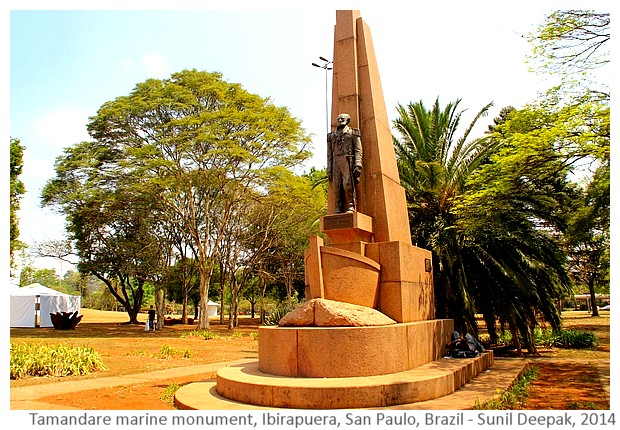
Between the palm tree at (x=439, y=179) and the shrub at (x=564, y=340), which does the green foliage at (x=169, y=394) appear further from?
the shrub at (x=564, y=340)

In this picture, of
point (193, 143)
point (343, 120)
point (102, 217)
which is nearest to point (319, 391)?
point (343, 120)

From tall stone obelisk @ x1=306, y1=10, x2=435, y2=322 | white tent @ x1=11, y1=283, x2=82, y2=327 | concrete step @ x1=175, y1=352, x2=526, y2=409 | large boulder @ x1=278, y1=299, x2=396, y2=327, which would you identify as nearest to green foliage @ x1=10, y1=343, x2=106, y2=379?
concrete step @ x1=175, y1=352, x2=526, y2=409

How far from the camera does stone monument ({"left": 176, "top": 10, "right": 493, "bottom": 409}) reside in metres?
7.20

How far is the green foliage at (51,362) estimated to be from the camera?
37.0 feet

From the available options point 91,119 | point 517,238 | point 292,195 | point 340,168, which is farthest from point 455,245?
point 91,119

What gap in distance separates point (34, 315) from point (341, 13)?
31.3 meters

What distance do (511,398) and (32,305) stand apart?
33.5 metres

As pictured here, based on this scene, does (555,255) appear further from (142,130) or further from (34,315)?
(34,315)

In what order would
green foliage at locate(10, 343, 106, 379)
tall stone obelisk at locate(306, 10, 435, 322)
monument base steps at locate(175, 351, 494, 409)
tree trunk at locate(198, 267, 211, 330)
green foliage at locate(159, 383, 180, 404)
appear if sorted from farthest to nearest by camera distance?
tree trunk at locate(198, 267, 211, 330) < green foliage at locate(10, 343, 106, 379) < tall stone obelisk at locate(306, 10, 435, 322) < green foliage at locate(159, 383, 180, 404) < monument base steps at locate(175, 351, 494, 409)

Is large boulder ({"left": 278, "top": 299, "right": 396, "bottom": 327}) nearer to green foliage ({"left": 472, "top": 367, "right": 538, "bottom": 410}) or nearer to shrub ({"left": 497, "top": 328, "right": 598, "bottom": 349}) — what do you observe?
green foliage ({"left": 472, "top": 367, "right": 538, "bottom": 410})

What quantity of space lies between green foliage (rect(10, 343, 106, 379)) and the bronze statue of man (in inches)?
279

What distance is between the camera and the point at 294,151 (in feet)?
94.6

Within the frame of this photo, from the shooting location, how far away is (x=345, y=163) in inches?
390

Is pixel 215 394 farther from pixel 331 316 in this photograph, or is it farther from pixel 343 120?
pixel 343 120
